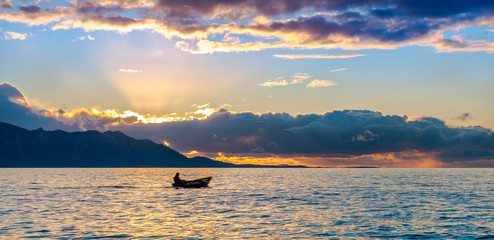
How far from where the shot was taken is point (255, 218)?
183 ft

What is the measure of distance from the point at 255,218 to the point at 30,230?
24.8 metres

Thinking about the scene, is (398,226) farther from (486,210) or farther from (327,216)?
(486,210)

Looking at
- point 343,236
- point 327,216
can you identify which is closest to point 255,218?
point 327,216

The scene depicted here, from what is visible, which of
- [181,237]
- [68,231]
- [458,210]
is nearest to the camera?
[181,237]

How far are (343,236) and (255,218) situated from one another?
14590 mm

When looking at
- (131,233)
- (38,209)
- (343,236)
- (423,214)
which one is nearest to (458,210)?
(423,214)

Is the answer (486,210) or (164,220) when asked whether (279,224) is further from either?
(486,210)

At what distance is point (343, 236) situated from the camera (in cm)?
4362

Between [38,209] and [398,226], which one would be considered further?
[38,209]

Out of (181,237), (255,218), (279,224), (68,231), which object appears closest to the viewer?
(181,237)

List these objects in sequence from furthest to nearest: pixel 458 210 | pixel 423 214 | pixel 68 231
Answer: pixel 458 210
pixel 423 214
pixel 68 231

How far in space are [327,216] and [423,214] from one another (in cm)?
1394

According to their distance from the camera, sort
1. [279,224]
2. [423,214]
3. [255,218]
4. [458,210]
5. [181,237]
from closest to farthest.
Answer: [181,237] < [279,224] < [255,218] < [423,214] < [458,210]

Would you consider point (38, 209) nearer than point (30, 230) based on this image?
No
